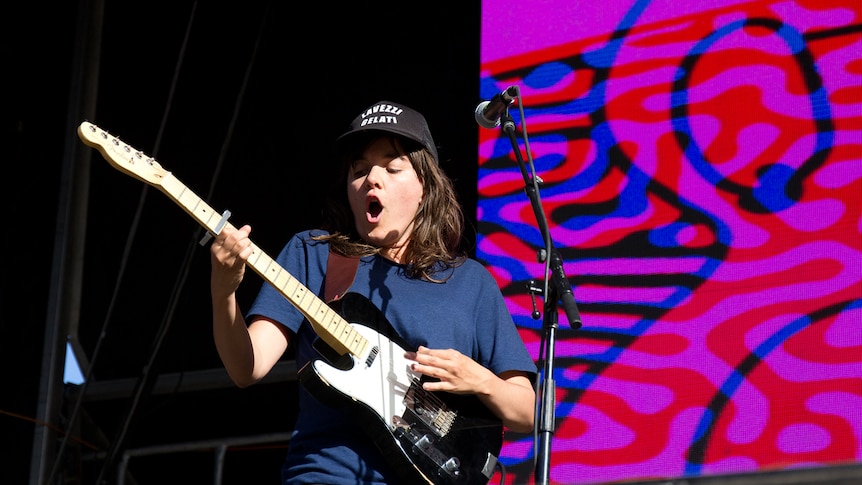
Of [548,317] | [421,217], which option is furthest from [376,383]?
[421,217]

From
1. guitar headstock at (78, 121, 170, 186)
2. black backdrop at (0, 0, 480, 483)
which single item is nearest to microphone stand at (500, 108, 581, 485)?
guitar headstock at (78, 121, 170, 186)

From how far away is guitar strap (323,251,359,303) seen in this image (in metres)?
2.43

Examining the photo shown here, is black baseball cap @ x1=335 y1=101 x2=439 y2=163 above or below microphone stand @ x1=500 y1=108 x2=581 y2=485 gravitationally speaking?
above

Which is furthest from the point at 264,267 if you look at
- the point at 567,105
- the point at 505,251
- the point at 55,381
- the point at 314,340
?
the point at 55,381

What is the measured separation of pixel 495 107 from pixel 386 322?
558 mm

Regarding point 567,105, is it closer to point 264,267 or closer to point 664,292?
point 664,292

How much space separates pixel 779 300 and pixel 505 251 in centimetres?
88

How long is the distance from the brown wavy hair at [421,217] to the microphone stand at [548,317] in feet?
0.96

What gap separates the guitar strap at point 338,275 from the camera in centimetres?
243

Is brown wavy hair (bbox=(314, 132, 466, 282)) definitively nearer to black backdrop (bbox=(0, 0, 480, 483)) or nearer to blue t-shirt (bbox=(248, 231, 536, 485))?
blue t-shirt (bbox=(248, 231, 536, 485))

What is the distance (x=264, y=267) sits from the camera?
231 centimetres

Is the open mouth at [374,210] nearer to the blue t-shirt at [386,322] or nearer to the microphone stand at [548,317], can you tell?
the blue t-shirt at [386,322]

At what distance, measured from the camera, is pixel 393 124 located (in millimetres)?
2619

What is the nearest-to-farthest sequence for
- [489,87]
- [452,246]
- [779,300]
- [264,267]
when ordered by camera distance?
[264,267] → [452,246] → [779,300] → [489,87]
